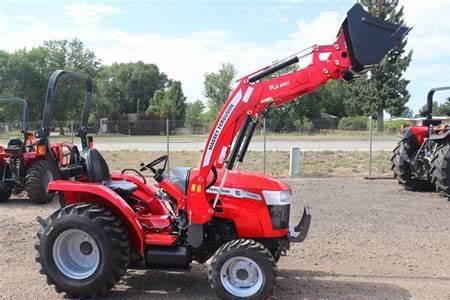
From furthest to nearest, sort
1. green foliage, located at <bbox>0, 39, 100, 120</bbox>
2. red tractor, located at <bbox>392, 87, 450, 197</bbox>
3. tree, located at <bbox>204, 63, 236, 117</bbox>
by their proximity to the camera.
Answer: tree, located at <bbox>204, 63, 236, 117</bbox> → green foliage, located at <bbox>0, 39, 100, 120</bbox> → red tractor, located at <bbox>392, 87, 450, 197</bbox>

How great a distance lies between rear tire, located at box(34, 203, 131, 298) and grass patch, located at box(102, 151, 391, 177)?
913 cm

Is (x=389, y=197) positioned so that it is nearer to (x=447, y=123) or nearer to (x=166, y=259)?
(x=447, y=123)

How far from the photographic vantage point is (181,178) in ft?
16.3

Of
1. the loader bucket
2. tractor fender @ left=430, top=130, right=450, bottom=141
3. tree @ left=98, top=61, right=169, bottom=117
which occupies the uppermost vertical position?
tree @ left=98, top=61, right=169, bottom=117

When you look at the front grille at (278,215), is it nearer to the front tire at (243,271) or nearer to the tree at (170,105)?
the front tire at (243,271)

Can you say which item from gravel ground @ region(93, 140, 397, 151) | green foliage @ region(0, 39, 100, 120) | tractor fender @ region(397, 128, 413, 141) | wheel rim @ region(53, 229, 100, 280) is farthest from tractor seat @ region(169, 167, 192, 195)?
green foliage @ region(0, 39, 100, 120)

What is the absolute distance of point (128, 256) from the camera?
15.1 feet

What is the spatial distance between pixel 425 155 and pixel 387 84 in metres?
38.0

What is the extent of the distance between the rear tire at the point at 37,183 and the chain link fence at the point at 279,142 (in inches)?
42.4

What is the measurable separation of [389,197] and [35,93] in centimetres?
5420

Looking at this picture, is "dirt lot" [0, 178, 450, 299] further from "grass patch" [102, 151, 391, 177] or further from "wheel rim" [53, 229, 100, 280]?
"grass patch" [102, 151, 391, 177]

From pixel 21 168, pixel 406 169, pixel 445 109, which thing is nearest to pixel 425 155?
pixel 406 169

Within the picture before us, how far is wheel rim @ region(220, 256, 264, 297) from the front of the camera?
173 inches

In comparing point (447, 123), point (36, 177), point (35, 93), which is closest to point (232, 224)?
point (36, 177)
